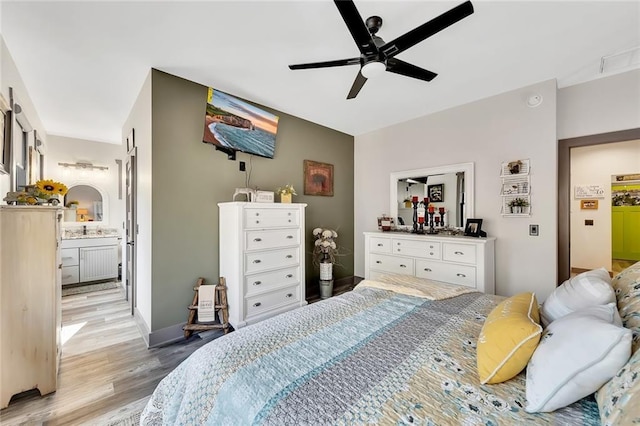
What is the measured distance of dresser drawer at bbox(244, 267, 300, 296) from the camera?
2.70 metres

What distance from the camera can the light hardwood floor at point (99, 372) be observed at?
1634 mm

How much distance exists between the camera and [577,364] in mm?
771

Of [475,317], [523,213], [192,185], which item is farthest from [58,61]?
[523,213]

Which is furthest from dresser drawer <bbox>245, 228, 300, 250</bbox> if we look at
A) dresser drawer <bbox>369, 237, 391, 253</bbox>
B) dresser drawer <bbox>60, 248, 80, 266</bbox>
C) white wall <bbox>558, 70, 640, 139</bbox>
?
dresser drawer <bbox>60, 248, 80, 266</bbox>

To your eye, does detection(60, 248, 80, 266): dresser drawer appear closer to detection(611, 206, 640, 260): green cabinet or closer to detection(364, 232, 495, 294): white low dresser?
detection(364, 232, 495, 294): white low dresser

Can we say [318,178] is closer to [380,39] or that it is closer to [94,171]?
[380,39]

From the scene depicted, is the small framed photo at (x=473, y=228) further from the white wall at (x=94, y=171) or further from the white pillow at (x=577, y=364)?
the white wall at (x=94, y=171)

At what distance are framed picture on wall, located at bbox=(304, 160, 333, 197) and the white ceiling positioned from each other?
1.00 metres

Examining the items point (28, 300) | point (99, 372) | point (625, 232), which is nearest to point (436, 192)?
point (625, 232)

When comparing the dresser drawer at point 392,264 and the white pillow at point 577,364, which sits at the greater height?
the white pillow at point 577,364

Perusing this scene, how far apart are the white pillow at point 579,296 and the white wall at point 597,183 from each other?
380 centimetres

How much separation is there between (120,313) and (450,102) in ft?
16.4

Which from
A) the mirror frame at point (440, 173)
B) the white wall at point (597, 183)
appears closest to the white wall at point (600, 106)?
the mirror frame at point (440, 173)

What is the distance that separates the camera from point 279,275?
2.95 metres
